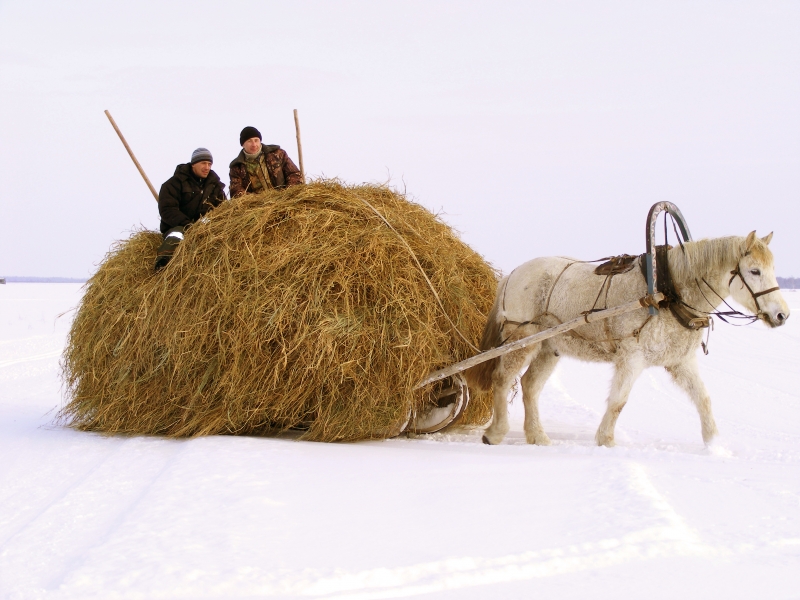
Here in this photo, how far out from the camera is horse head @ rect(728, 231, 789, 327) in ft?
16.8

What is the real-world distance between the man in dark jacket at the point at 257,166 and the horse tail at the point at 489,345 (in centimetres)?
220

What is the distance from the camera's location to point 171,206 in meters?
6.35

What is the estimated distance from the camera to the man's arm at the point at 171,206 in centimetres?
623

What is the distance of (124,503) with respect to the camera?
12.7 feet

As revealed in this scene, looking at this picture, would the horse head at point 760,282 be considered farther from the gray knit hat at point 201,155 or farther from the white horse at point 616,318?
the gray knit hat at point 201,155

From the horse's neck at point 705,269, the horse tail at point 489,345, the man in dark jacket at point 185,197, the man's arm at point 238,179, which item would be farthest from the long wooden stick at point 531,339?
the man's arm at point 238,179

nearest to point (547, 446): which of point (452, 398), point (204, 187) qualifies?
point (452, 398)

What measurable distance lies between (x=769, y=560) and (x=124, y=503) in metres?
3.04

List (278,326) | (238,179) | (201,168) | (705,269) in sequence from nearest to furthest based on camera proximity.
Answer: (278,326), (705,269), (201,168), (238,179)

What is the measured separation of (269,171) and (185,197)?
87 centimetres

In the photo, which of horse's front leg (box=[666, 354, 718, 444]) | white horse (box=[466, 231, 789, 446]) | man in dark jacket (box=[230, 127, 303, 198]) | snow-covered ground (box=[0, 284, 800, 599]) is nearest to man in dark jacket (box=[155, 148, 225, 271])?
man in dark jacket (box=[230, 127, 303, 198])

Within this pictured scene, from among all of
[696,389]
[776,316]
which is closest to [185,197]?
[696,389]

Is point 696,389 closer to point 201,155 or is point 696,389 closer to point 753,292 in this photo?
point 753,292

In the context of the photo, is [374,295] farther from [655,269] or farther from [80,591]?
[80,591]
